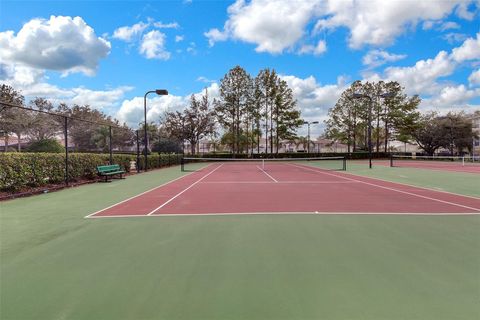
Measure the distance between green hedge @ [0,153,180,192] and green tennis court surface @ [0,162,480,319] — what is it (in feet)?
15.7

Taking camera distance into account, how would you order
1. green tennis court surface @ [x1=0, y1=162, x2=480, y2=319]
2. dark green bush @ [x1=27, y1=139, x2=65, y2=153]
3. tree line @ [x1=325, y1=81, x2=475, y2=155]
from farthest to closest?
1. tree line @ [x1=325, y1=81, x2=475, y2=155]
2. dark green bush @ [x1=27, y1=139, x2=65, y2=153]
3. green tennis court surface @ [x1=0, y1=162, x2=480, y2=319]

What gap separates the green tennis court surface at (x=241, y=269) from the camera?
124 inches

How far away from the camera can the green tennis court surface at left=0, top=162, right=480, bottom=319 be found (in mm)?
3156

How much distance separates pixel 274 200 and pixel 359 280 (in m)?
5.96

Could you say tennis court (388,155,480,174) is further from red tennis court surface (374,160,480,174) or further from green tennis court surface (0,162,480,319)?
green tennis court surface (0,162,480,319)

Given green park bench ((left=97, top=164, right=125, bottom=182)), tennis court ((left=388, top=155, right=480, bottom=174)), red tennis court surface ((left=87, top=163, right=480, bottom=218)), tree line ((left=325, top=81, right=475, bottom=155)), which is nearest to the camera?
red tennis court surface ((left=87, top=163, right=480, bottom=218))

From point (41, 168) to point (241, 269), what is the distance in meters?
11.3

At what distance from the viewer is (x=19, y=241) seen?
547 centimetres

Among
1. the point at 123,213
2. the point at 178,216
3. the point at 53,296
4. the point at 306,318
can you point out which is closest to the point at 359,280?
the point at 306,318

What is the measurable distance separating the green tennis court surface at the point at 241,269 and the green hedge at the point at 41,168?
15.7ft

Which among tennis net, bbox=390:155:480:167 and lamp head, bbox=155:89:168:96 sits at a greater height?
lamp head, bbox=155:89:168:96

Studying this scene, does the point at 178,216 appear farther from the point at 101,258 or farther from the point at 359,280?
the point at 359,280

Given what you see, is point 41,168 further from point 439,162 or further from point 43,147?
point 439,162

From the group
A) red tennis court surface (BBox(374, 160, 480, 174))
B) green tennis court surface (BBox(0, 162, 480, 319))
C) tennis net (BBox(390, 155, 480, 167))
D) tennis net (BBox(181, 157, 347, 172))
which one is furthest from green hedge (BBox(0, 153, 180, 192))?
tennis net (BBox(390, 155, 480, 167))
